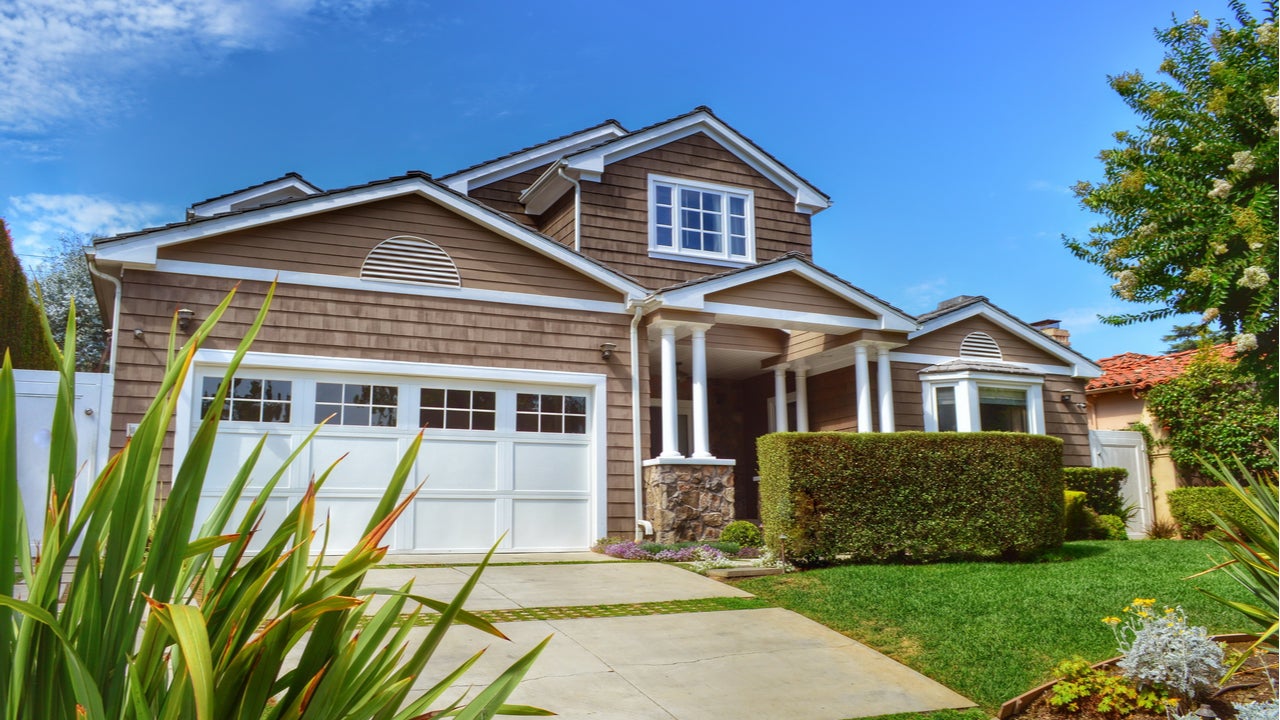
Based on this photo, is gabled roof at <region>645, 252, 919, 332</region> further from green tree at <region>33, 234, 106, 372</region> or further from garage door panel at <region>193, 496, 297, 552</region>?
green tree at <region>33, 234, 106, 372</region>

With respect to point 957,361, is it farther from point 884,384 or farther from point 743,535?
point 743,535

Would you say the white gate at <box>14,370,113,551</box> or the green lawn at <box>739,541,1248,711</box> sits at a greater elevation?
the white gate at <box>14,370,113,551</box>

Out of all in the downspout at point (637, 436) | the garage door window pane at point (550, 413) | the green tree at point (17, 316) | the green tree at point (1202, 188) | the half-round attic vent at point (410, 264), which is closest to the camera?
the green tree at point (1202, 188)

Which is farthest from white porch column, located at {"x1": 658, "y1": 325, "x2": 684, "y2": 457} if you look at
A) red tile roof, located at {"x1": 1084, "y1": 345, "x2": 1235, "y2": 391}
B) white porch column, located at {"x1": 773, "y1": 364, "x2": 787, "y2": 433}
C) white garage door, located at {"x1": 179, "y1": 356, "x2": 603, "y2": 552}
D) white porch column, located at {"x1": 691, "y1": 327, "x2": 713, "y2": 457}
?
red tile roof, located at {"x1": 1084, "y1": 345, "x2": 1235, "y2": 391}

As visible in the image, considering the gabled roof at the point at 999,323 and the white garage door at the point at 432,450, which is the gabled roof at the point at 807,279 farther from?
the white garage door at the point at 432,450

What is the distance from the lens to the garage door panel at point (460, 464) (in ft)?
37.1

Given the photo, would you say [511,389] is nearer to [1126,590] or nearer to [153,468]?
[1126,590]

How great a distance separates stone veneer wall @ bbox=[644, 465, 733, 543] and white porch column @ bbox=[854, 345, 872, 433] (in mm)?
2454

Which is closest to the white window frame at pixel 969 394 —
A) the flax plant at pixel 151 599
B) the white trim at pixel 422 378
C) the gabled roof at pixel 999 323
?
the gabled roof at pixel 999 323

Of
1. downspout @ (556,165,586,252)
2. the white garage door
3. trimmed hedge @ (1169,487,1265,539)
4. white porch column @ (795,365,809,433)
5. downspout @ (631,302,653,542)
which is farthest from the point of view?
white porch column @ (795,365,809,433)

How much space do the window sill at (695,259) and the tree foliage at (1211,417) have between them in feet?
24.3

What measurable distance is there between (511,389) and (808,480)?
13.6 ft

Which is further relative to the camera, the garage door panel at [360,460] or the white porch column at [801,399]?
the white porch column at [801,399]

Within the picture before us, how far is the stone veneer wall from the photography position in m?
11.7
